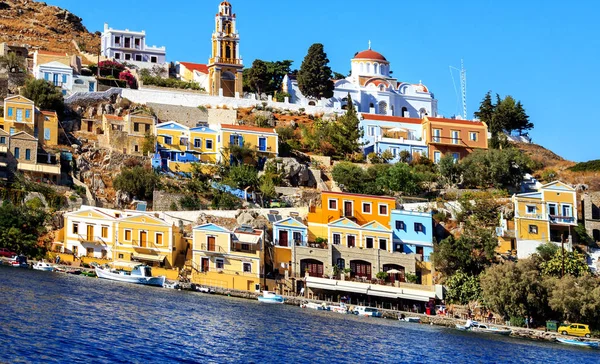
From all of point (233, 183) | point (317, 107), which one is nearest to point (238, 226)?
point (233, 183)

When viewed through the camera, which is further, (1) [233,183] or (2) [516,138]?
(2) [516,138]

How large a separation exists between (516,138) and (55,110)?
4288cm

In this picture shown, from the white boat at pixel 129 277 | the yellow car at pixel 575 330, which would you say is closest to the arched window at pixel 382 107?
the white boat at pixel 129 277

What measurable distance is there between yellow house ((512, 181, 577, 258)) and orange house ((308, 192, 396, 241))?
9013 mm

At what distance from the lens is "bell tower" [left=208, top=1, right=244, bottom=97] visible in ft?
327

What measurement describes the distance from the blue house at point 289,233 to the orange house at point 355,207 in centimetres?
227

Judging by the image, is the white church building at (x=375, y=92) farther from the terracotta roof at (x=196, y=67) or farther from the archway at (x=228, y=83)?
the terracotta roof at (x=196, y=67)

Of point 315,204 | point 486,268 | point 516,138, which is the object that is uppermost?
point 516,138

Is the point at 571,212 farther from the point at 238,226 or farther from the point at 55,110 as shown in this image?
the point at 55,110

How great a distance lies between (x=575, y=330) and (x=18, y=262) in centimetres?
3421

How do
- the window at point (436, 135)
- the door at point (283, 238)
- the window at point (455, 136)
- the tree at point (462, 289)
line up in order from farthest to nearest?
the window at point (455, 136) < the window at point (436, 135) < the door at point (283, 238) < the tree at point (462, 289)

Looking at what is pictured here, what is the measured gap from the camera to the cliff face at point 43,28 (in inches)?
4385

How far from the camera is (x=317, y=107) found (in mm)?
100438

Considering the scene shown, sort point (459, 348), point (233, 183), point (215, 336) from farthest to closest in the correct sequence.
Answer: point (233, 183) → point (459, 348) → point (215, 336)
